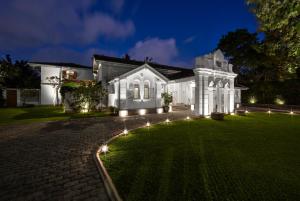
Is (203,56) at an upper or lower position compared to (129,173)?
upper

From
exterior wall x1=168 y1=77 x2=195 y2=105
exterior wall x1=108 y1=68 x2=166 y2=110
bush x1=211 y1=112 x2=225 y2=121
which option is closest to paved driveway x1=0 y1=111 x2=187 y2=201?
exterior wall x1=108 y1=68 x2=166 y2=110

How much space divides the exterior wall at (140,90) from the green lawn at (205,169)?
9.65 meters

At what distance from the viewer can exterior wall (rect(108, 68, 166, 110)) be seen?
55.4 feet

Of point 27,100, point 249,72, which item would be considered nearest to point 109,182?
point 27,100

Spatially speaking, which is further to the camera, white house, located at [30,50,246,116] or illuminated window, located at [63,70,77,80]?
illuminated window, located at [63,70,77,80]

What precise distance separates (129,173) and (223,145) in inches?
185

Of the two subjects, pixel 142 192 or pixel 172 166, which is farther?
pixel 172 166

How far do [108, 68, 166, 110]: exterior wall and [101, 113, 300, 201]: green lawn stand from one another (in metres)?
9.65

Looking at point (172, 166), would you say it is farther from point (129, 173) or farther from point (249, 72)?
point (249, 72)

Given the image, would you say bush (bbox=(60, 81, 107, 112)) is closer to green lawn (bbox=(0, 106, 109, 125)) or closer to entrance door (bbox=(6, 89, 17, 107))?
green lawn (bbox=(0, 106, 109, 125))

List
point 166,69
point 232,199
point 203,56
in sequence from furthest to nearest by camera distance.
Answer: point 166,69 → point 203,56 → point 232,199

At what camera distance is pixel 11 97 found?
25.3 m

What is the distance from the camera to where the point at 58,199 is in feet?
11.2

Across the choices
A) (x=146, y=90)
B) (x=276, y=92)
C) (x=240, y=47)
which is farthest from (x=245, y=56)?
(x=146, y=90)
